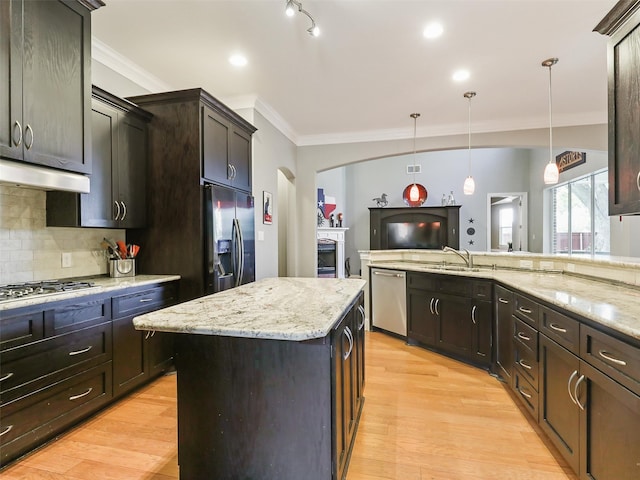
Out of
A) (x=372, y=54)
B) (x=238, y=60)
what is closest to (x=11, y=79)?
(x=238, y=60)

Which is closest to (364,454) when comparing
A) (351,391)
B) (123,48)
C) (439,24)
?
(351,391)

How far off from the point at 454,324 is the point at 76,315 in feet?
10.1

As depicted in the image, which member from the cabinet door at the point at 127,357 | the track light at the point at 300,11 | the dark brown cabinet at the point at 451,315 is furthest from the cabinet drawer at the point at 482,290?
the cabinet door at the point at 127,357

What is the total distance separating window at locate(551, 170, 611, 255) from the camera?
6031 millimetres

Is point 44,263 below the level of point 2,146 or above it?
below

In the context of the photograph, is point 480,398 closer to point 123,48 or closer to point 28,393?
point 28,393

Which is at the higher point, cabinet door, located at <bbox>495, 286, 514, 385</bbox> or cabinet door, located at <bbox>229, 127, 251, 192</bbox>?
cabinet door, located at <bbox>229, 127, 251, 192</bbox>

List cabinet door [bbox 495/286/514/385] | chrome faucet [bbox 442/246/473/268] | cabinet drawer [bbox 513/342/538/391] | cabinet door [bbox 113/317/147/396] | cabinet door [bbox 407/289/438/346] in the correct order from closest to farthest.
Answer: cabinet drawer [bbox 513/342/538/391]
cabinet door [bbox 113/317/147/396]
cabinet door [bbox 495/286/514/385]
cabinet door [bbox 407/289/438/346]
chrome faucet [bbox 442/246/473/268]

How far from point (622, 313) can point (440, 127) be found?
12.9 feet

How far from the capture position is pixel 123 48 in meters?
2.80

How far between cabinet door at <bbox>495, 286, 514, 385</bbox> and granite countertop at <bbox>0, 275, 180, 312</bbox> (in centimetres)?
276

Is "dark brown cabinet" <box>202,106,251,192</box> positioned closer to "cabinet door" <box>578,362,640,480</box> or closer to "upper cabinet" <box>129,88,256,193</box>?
"upper cabinet" <box>129,88,256,193</box>

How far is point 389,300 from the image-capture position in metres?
3.96

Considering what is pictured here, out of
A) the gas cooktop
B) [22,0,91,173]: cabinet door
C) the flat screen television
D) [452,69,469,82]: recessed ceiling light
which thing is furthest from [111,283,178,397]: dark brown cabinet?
the flat screen television
